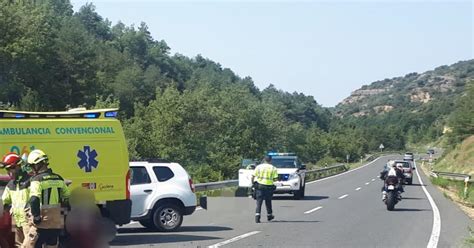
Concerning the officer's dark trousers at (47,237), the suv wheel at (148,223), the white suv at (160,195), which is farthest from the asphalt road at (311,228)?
the officer's dark trousers at (47,237)

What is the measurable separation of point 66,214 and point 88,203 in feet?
2.14

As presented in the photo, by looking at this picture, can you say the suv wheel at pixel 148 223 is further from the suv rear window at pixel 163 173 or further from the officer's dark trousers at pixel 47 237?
the officer's dark trousers at pixel 47 237

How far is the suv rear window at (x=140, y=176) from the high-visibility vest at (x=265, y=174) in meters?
3.91

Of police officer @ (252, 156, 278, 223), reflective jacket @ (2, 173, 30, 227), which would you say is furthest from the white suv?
reflective jacket @ (2, 173, 30, 227)

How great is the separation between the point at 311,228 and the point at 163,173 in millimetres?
3958

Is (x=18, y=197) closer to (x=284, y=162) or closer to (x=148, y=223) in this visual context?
(x=148, y=223)

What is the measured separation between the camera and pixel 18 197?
8.36 meters

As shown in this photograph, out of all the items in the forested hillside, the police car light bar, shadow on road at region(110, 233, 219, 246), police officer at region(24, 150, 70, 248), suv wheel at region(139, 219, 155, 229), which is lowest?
shadow on road at region(110, 233, 219, 246)

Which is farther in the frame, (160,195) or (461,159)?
(461,159)

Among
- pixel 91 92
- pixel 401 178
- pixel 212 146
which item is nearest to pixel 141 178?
pixel 401 178

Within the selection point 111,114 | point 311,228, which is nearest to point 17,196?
point 111,114

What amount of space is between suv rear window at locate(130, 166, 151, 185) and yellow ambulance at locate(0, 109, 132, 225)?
85.4 inches

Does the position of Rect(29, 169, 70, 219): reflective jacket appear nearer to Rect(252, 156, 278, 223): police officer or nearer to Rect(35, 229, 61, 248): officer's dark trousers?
Rect(35, 229, 61, 248): officer's dark trousers

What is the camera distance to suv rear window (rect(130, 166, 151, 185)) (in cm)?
1558
